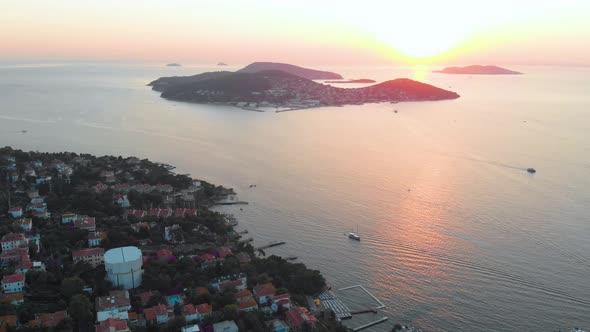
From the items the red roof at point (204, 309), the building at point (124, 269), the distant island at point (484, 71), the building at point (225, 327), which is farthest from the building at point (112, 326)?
the distant island at point (484, 71)

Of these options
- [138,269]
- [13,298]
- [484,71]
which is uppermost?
[484,71]

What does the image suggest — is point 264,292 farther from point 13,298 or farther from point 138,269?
point 13,298

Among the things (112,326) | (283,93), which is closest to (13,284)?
(112,326)

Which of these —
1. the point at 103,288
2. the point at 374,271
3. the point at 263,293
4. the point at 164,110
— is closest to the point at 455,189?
the point at 374,271

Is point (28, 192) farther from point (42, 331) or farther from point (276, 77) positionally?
point (276, 77)

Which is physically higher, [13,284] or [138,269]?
[138,269]

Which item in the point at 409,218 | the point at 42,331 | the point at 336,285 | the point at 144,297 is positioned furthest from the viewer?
the point at 409,218
